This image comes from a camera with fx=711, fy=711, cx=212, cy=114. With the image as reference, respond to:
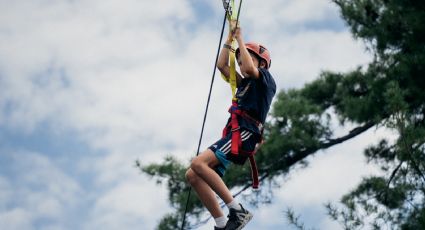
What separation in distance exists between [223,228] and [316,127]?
5472 mm

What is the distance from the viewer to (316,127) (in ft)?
29.1

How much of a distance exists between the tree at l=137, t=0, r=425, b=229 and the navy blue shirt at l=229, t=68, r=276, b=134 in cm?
404

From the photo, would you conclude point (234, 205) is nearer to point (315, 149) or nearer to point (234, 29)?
point (234, 29)

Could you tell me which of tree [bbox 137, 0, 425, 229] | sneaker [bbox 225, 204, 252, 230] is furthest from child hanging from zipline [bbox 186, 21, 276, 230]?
tree [bbox 137, 0, 425, 229]

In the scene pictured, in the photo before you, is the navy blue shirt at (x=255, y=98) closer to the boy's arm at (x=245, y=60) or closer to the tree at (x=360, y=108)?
the boy's arm at (x=245, y=60)

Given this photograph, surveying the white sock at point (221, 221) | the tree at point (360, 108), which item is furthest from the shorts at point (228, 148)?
the tree at point (360, 108)

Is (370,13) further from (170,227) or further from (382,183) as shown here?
(170,227)

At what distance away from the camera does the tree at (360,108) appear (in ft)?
26.4

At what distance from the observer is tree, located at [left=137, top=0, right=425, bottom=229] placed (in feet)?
26.4

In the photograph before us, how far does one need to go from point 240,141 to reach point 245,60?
41cm

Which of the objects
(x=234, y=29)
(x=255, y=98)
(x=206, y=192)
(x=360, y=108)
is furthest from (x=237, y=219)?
(x=360, y=108)

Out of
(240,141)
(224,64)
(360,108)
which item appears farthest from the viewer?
(360,108)

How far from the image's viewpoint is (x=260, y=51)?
3.80m

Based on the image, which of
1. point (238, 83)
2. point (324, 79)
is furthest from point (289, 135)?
point (238, 83)
